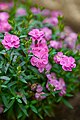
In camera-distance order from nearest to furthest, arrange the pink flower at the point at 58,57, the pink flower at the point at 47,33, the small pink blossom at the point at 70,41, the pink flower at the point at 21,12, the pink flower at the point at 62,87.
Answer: the pink flower at the point at 58,57
the pink flower at the point at 62,87
the pink flower at the point at 47,33
the small pink blossom at the point at 70,41
the pink flower at the point at 21,12

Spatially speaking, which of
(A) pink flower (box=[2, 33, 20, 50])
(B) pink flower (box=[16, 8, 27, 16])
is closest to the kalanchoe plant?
(A) pink flower (box=[2, 33, 20, 50])

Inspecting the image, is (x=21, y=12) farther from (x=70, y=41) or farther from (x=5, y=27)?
(x=70, y=41)

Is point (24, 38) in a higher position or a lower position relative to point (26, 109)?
higher

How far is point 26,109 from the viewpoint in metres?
2.33

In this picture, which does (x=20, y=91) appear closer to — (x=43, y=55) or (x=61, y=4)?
(x=43, y=55)

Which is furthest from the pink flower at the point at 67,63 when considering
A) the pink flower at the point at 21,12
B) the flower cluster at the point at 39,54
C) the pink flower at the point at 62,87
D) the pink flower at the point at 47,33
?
the pink flower at the point at 21,12

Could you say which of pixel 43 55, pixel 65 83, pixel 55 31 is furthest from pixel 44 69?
pixel 55 31

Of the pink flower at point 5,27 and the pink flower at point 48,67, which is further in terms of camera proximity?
the pink flower at point 5,27

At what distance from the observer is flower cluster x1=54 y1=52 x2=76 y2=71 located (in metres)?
2.19

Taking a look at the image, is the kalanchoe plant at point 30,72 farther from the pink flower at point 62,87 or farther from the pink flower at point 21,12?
the pink flower at point 21,12

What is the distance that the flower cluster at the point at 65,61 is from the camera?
2.19m

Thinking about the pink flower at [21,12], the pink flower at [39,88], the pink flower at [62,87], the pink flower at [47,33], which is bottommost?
the pink flower at [62,87]

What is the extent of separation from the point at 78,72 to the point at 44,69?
385 mm

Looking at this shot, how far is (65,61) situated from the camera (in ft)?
7.30
